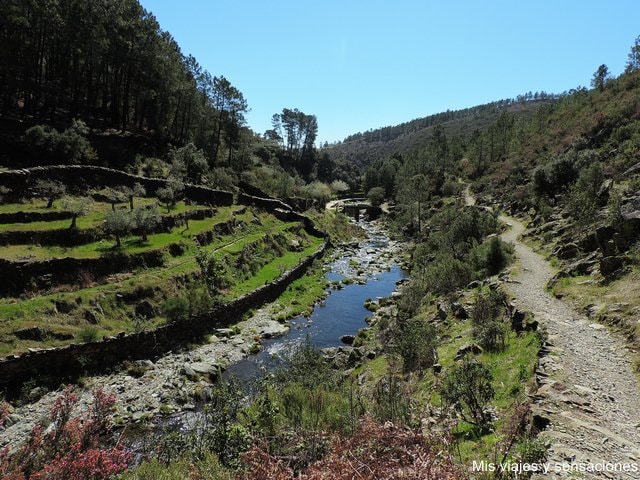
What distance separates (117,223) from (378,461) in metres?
34.2

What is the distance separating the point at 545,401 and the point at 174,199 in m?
46.4

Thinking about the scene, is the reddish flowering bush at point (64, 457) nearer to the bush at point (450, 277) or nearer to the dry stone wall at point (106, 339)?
the dry stone wall at point (106, 339)

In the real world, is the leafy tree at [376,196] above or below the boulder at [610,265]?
above

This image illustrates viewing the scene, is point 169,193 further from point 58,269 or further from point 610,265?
point 610,265

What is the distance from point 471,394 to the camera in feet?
45.9

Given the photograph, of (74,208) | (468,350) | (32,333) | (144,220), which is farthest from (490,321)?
(74,208)

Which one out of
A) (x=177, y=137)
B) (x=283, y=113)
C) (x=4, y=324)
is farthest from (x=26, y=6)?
(x=283, y=113)

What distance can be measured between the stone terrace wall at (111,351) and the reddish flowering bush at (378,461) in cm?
2129

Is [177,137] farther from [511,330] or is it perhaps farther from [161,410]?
[511,330]

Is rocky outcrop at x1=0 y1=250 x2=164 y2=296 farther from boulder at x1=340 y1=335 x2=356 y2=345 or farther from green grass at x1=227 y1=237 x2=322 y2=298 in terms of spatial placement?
boulder at x1=340 y1=335 x2=356 y2=345

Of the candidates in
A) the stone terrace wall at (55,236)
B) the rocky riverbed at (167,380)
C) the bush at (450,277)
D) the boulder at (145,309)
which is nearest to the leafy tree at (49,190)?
the stone terrace wall at (55,236)

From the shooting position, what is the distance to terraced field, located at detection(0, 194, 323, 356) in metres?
25.2

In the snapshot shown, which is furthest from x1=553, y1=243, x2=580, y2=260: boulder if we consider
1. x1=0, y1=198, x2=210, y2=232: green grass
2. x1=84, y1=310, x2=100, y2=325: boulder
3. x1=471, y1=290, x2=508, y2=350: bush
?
x1=0, y1=198, x2=210, y2=232: green grass

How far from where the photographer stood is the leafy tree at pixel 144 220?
3676cm
